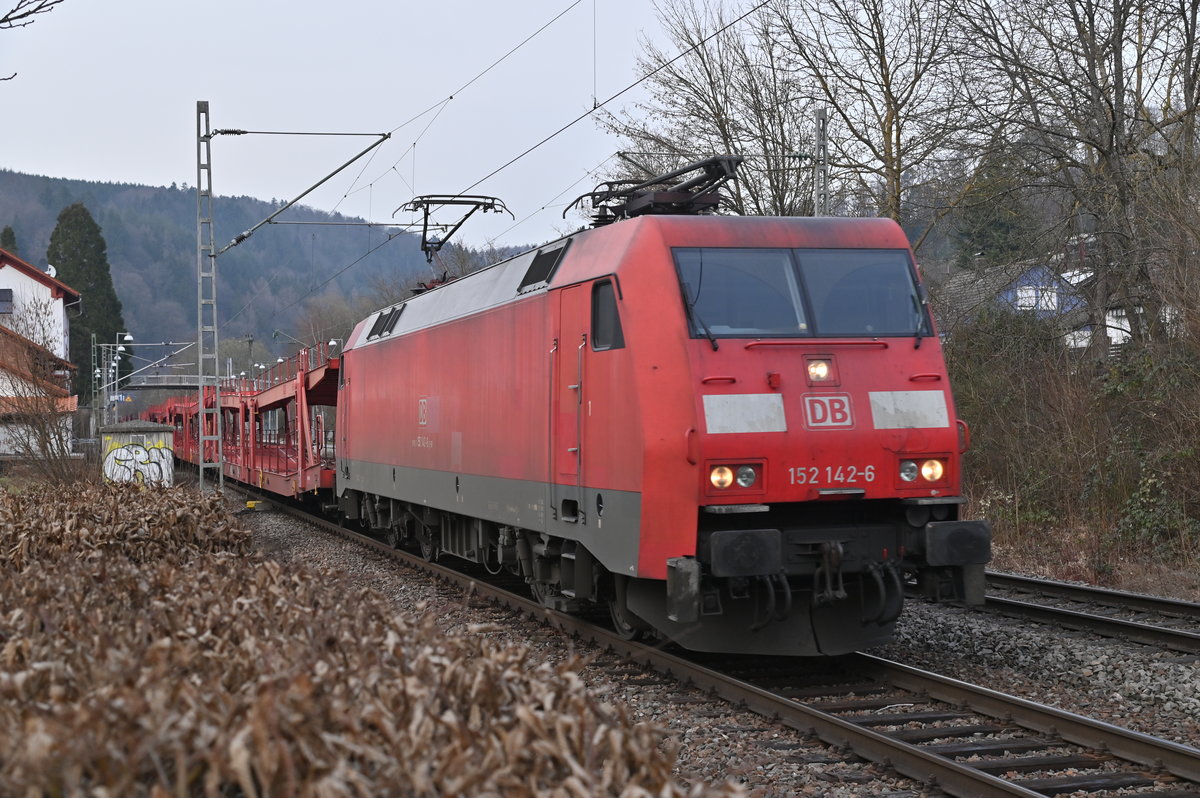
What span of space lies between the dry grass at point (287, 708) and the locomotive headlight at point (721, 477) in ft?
9.37

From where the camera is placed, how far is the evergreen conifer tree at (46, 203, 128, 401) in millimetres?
77000

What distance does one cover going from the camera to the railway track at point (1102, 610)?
927 centimetres

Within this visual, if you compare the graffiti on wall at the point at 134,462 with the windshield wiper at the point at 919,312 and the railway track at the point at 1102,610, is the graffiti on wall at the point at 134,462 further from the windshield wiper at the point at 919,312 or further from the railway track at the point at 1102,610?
the windshield wiper at the point at 919,312

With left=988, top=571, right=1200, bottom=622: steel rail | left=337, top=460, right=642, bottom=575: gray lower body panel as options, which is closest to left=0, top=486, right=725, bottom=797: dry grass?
left=337, top=460, right=642, bottom=575: gray lower body panel

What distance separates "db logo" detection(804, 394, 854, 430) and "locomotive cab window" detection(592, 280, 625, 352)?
135cm

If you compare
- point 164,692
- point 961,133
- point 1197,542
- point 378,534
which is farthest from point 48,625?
point 961,133

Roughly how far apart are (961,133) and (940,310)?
328 centimetres

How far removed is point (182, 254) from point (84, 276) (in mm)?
76033

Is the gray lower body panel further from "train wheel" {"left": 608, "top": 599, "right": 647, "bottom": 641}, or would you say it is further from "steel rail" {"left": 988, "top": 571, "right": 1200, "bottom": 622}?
"steel rail" {"left": 988, "top": 571, "right": 1200, "bottom": 622}

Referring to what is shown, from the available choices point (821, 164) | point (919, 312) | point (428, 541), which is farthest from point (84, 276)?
point (919, 312)

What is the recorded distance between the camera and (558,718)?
11.9 feet

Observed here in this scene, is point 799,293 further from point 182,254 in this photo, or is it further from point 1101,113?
point 182,254

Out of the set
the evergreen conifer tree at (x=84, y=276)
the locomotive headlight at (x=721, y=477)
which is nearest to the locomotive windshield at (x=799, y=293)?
the locomotive headlight at (x=721, y=477)

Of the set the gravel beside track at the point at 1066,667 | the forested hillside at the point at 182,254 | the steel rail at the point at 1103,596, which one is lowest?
the gravel beside track at the point at 1066,667
